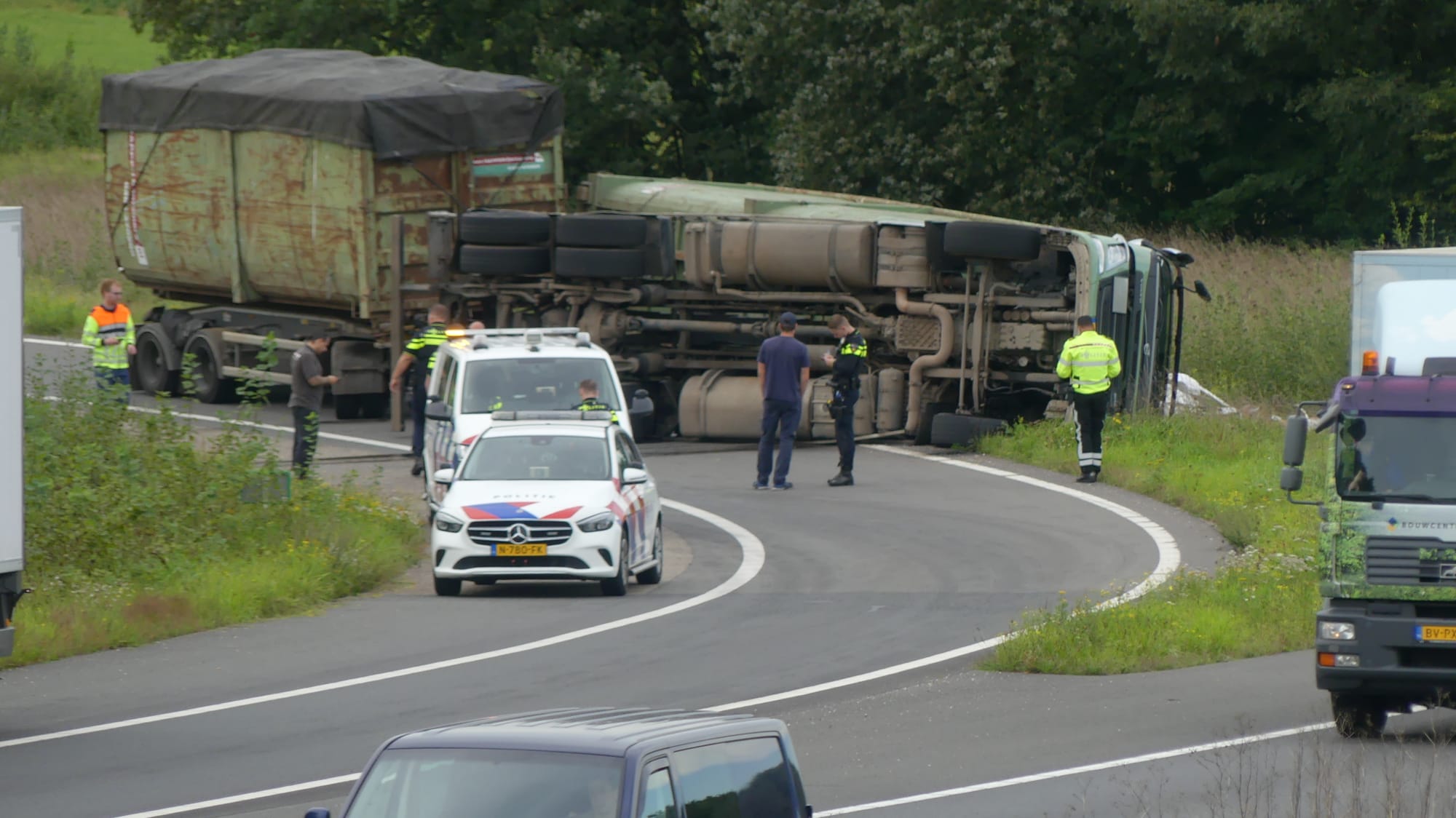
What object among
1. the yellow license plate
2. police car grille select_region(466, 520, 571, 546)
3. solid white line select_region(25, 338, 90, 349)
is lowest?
police car grille select_region(466, 520, 571, 546)

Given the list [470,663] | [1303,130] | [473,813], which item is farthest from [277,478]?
[1303,130]

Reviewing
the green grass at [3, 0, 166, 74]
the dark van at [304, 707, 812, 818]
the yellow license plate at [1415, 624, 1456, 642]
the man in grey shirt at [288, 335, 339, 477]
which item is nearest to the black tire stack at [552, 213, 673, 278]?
the man in grey shirt at [288, 335, 339, 477]

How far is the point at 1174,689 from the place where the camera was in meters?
13.4

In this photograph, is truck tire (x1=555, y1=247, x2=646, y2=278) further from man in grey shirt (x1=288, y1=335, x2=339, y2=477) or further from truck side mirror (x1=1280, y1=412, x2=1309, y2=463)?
truck side mirror (x1=1280, y1=412, x2=1309, y2=463)

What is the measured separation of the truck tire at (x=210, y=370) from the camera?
30031 mm

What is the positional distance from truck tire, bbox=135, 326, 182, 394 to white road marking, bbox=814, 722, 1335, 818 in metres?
22.4

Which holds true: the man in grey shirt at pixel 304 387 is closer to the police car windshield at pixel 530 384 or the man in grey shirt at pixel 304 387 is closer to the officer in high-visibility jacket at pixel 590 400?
the police car windshield at pixel 530 384

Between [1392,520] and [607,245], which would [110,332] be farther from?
[1392,520]

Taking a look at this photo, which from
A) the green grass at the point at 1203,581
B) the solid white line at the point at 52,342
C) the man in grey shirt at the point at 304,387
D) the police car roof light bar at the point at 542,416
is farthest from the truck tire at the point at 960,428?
the solid white line at the point at 52,342

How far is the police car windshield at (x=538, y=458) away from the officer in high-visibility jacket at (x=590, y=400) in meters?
1.88

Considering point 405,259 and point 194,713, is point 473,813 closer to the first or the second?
point 194,713

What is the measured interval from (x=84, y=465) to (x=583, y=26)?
105 ft

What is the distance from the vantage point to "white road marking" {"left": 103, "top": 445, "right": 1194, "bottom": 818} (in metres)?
10.2

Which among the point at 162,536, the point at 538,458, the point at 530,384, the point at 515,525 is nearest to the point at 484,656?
the point at 515,525
